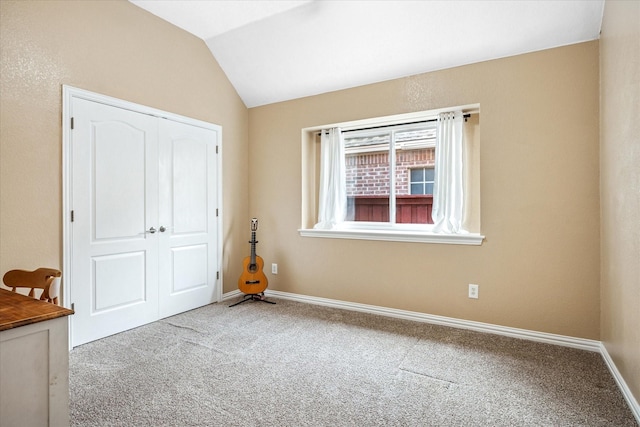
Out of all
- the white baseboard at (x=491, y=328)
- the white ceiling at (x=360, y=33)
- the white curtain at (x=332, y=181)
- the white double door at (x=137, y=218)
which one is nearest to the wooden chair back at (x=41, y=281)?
the white double door at (x=137, y=218)

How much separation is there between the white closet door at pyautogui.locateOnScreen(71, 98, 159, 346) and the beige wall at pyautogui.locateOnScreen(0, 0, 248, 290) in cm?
16

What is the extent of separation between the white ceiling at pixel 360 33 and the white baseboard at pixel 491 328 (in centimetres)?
231

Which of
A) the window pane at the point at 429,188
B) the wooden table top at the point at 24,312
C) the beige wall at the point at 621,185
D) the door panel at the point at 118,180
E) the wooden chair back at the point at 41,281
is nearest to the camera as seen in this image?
the wooden table top at the point at 24,312

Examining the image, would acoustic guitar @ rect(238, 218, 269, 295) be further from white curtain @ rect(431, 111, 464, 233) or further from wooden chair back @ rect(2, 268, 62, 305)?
wooden chair back @ rect(2, 268, 62, 305)

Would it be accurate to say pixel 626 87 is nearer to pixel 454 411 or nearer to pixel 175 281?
pixel 454 411

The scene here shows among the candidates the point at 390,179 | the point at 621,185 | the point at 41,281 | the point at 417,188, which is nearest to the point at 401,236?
the point at 417,188

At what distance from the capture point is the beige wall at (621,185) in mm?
1817

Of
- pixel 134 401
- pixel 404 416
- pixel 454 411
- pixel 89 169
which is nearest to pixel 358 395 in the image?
pixel 404 416

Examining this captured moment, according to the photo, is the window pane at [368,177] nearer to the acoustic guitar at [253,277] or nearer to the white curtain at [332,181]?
the white curtain at [332,181]

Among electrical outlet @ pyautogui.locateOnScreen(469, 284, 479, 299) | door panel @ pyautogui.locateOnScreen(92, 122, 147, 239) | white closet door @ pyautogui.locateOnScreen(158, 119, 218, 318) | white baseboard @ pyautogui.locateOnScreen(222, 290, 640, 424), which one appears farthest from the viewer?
white closet door @ pyautogui.locateOnScreen(158, 119, 218, 318)

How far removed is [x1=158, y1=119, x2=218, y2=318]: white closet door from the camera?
11.3ft

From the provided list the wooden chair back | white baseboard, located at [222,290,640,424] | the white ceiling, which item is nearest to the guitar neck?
white baseboard, located at [222,290,640,424]

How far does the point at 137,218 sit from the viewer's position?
3197 millimetres

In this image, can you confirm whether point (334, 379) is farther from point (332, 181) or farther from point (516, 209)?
point (332, 181)
